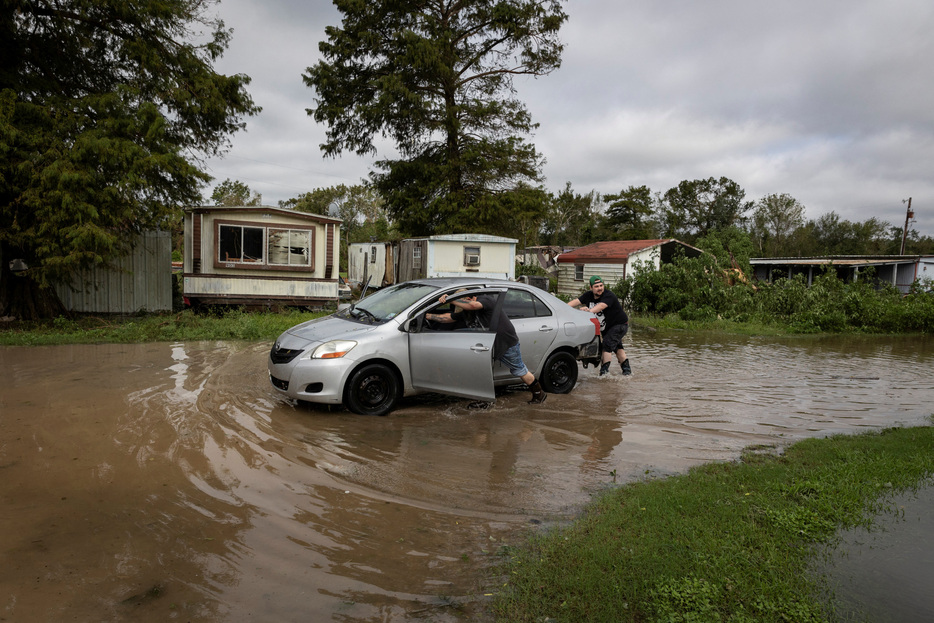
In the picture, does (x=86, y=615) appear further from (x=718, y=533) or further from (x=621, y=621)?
(x=718, y=533)

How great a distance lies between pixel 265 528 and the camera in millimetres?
4082

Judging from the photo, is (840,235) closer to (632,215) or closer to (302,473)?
(632,215)

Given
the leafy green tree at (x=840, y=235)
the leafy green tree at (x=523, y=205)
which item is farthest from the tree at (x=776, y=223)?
the leafy green tree at (x=523, y=205)

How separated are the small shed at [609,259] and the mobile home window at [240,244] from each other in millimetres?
17467

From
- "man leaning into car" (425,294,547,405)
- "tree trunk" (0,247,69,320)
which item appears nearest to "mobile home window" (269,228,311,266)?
"tree trunk" (0,247,69,320)

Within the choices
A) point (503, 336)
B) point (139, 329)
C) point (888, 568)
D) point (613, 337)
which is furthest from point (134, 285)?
point (888, 568)

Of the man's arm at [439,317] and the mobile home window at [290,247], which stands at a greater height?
the mobile home window at [290,247]

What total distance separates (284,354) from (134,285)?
Result: 11863mm

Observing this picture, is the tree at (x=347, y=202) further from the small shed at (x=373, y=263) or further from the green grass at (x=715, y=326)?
the green grass at (x=715, y=326)

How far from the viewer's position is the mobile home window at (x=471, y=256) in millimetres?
23516

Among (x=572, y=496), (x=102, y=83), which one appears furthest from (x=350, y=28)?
(x=572, y=496)

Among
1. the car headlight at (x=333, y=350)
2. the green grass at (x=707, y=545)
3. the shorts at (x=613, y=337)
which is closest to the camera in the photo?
the green grass at (x=707, y=545)

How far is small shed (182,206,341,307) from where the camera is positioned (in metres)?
16.5

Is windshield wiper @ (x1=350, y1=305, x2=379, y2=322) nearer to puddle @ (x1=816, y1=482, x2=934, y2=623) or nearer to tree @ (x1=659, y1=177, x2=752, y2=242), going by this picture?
puddle @ (x1=816, y1=482, x2=934, y2=623)
